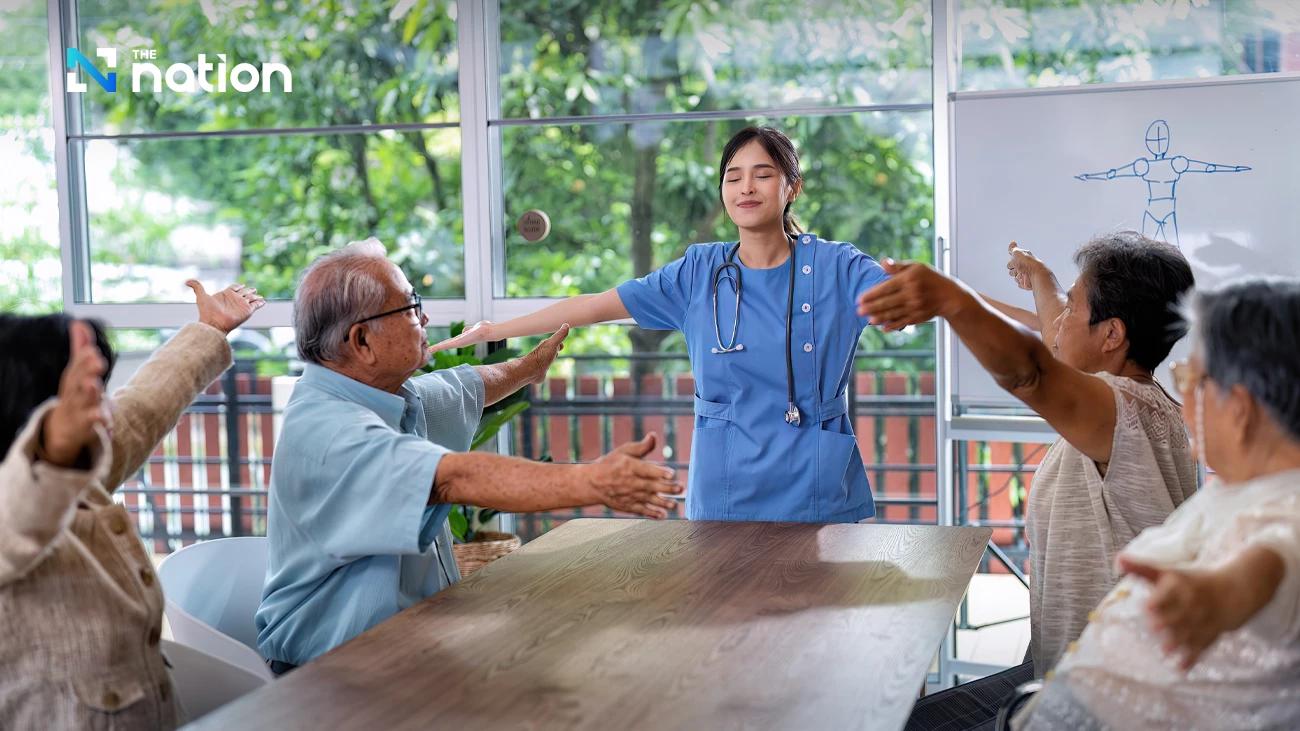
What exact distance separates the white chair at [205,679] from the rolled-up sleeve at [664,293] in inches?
55.6

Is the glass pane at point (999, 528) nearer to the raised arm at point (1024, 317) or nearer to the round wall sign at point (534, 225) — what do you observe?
the raised arm at point (1024, 317)

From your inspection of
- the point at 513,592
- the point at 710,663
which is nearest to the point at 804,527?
the point at 513,592

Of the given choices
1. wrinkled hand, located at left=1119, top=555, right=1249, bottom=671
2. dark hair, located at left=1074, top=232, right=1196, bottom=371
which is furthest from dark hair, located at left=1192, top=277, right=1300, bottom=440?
dark hair, located at left=1074, top=232, right=1196, bottom=371

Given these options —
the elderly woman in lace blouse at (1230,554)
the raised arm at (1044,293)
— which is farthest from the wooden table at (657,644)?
the raised arm at (1044,293)

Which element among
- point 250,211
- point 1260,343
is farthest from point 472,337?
point 250,211

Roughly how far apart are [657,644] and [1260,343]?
0.81m

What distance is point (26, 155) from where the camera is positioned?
4605 millimetres

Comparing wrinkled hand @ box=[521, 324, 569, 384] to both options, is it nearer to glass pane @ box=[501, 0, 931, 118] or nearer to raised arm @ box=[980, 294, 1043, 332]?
raised arm @ box=[980, 294, 1043, 332]

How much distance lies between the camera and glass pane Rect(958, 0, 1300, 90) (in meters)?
3.63

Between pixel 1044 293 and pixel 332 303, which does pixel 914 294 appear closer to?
pixel 332 303

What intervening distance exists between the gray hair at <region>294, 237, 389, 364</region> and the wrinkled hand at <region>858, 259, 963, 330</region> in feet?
2.79

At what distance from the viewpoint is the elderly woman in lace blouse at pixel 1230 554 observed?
4.15 feet

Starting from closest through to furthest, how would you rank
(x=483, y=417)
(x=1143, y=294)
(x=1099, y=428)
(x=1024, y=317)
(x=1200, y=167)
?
(x=1099, y=428)
(x=1143, y=294)
(x=1024, y=317)
(x=1200, y=167)
(x=483, y=417)

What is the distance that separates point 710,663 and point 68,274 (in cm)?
375
